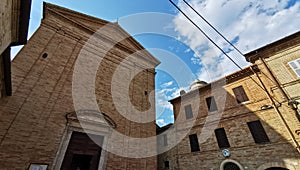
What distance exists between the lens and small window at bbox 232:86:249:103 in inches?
449

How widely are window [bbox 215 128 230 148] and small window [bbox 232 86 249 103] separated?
262 cm

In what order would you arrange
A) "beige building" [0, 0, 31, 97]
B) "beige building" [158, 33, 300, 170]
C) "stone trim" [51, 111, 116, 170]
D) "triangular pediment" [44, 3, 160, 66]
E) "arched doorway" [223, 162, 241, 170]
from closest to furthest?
"beige building" [0, 0, 31, 97], "stone trim" [51, 111, 116, 170], "triangular pediment" [44, 3, 160, 66], "beige building" [158, 33, 300, 170], "arched doorway" [223, 162, 241, 170]

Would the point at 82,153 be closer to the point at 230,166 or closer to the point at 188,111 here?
the point at 230,166

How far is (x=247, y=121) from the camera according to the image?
10484 mm

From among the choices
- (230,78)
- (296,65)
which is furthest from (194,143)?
(296,65)

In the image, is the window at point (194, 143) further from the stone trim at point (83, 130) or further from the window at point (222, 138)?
the stone trim at point (83, 130)

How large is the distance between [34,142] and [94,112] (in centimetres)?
234

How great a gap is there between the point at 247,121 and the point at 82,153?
10403 millimetres

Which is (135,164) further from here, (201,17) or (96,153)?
(201,17)

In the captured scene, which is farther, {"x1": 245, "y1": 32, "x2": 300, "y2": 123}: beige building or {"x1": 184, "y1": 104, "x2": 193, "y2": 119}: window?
{"x1": 184, "y1": 104, "x2": 193, "y2": 119}: window

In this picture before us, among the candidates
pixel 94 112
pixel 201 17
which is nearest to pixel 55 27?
pixel 94 112

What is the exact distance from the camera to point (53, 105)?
6051 millimetres

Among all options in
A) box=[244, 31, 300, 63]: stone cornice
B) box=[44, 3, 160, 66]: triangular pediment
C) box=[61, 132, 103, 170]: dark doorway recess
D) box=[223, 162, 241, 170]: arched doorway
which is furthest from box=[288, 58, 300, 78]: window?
box=[61, 132, 103, 170]: dark doorway recess

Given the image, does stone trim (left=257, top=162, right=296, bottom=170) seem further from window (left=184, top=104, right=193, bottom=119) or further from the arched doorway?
window (left=184, top=104, right=193, bottom=119)
